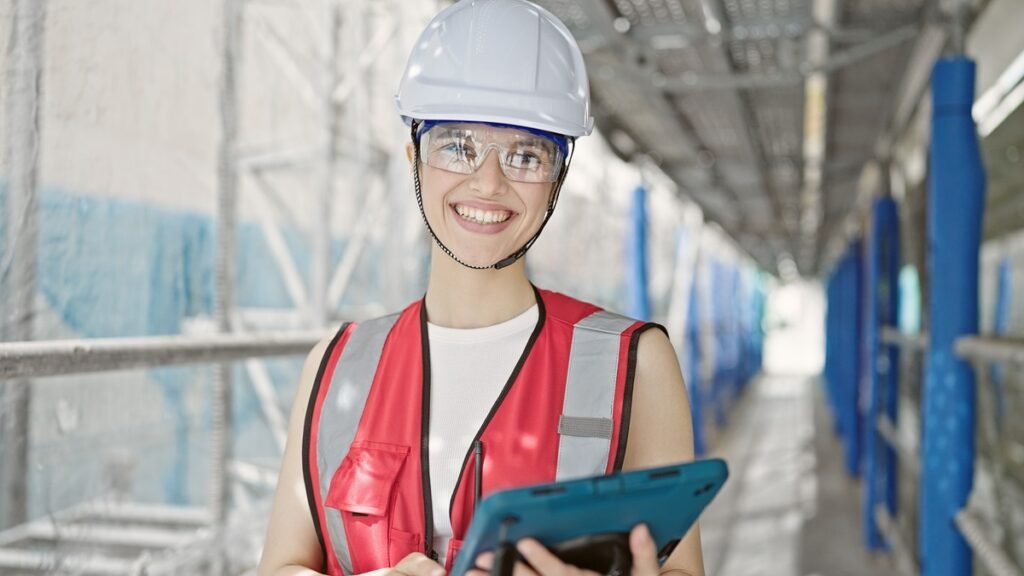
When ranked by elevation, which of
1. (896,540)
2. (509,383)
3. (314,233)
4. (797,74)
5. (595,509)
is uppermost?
(797,74)

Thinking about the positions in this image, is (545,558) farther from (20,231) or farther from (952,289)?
(952,289)

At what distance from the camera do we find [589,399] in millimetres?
1228

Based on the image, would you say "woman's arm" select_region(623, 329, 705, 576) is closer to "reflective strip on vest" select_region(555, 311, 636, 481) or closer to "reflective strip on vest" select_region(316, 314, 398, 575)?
"reflective strip on vest" select_region(555, 311, 636, 481)

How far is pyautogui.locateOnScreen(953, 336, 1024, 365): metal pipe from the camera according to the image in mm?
1907

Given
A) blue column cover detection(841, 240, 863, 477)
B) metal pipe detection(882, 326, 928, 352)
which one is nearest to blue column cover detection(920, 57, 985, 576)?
metal pipe detection(882, 326, 928, 352)

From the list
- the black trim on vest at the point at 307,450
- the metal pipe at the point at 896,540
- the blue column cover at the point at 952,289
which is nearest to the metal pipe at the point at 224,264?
the black trim on vest at the point at 307,450

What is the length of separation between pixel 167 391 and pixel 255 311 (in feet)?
2.40

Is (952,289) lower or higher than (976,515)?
higher

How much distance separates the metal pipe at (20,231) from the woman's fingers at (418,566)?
85cm

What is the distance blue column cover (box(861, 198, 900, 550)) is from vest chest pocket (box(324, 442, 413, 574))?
4.63m

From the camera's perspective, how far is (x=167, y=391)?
7.10 ft

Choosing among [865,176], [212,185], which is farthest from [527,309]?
[865,176]

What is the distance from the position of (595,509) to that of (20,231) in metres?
1.16

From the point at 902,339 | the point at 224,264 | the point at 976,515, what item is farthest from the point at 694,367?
the point at 224,264
